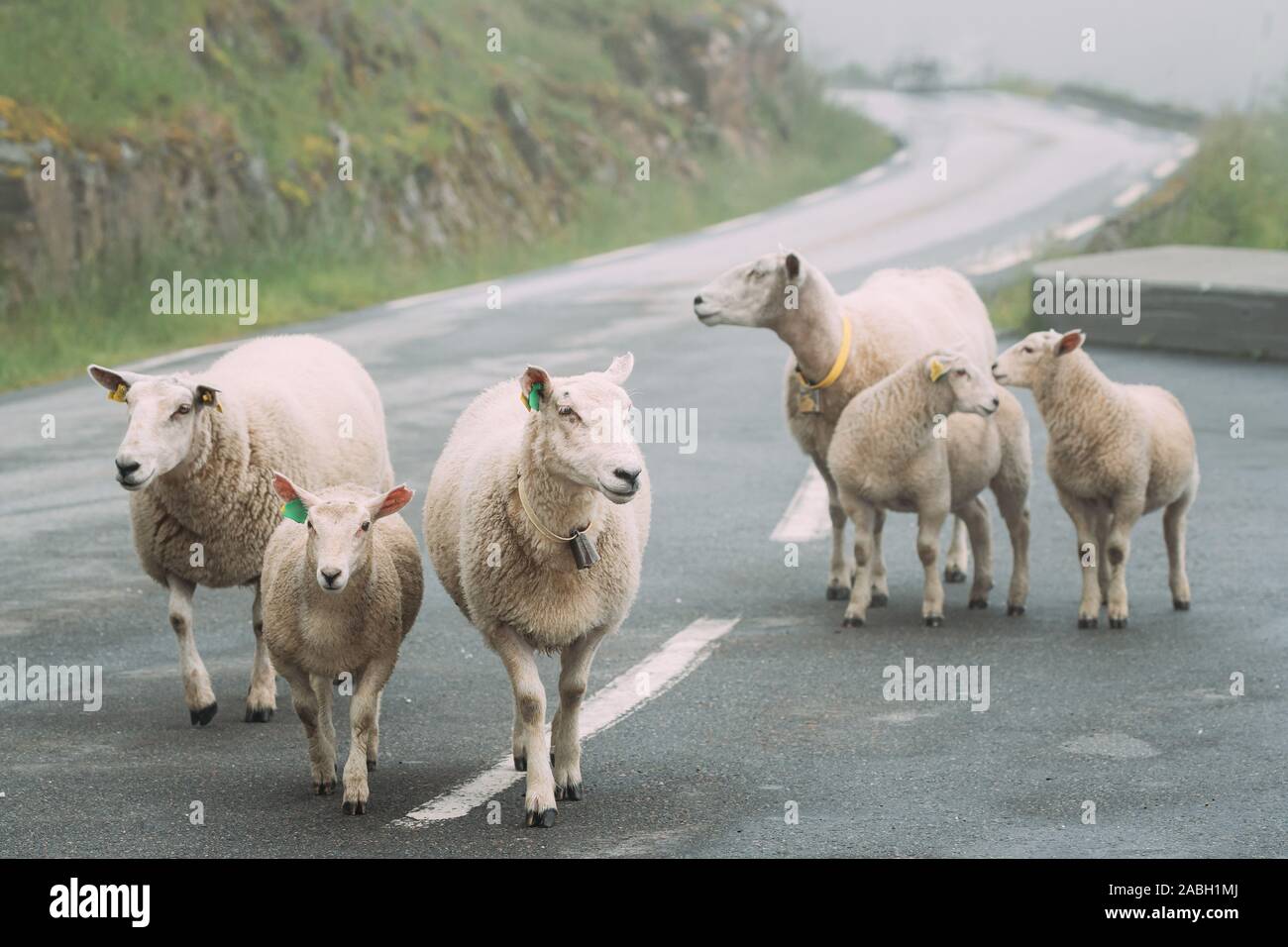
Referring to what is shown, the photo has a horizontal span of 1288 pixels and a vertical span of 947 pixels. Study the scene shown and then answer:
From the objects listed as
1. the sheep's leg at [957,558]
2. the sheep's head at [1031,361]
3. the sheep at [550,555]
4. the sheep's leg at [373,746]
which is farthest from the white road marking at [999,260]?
the sheep's leg at [373,746]

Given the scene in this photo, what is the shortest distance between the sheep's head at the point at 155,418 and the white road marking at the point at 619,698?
184cm

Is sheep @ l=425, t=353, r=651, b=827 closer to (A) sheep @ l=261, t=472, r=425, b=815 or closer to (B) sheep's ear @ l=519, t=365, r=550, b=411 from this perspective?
(B) sheep's ear @ l=519, t=365, r=550, b=411

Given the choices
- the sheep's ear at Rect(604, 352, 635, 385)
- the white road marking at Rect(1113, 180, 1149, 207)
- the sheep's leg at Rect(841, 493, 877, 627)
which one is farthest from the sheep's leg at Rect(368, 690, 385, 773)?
the white road marking at Rect(1113, 180, 1149, 207)

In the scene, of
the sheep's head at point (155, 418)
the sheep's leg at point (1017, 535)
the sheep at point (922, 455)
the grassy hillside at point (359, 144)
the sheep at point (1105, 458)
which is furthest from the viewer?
the grassy hillside at point (359, 144)

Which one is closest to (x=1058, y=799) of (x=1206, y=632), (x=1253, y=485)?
(x=1206, y=632)

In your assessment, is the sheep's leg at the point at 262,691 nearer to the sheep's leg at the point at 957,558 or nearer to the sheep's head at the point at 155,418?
the sheep's head at the point at 155,418

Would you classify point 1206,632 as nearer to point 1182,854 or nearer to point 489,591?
point 1182,854

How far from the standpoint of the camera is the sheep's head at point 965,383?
9727mm

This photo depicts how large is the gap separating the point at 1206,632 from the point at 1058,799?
283 centimetres

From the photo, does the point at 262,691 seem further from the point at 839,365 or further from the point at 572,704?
the point at 839,365

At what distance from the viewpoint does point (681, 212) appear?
3069 centimetres

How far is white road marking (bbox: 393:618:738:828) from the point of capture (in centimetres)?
702

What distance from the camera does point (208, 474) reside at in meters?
8.39

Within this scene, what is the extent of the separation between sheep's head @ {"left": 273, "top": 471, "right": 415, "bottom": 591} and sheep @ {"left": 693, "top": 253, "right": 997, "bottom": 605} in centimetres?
328
